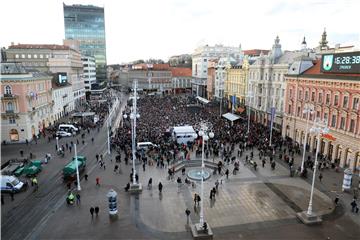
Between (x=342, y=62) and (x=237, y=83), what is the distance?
3786 centimetres

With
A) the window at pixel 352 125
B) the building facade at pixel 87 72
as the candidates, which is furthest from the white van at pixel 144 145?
the building facade at pixel 87 72

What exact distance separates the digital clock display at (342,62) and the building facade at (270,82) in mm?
12203

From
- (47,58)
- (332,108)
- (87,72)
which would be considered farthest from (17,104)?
(87,72)

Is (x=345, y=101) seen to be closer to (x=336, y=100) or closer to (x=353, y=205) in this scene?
(x=336, y=100)

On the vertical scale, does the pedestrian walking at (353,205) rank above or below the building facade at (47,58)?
below

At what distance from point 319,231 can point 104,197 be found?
17.9m

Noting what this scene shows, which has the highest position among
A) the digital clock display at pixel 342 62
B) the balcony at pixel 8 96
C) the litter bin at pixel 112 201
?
the digital clock display at pixel 342 62

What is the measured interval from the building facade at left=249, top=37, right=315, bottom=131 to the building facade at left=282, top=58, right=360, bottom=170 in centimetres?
573

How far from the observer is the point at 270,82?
174 feet

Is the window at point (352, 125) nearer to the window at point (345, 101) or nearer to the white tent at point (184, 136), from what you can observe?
the window at point (345, 101)

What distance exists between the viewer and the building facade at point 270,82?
4953 cm

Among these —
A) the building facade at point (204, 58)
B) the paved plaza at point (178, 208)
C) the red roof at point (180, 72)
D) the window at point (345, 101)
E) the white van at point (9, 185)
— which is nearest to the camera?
the paved plaza at point (178, 208)

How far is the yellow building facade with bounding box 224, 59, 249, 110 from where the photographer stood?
214 feet

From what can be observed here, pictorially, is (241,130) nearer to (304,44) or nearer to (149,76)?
(304,44)
